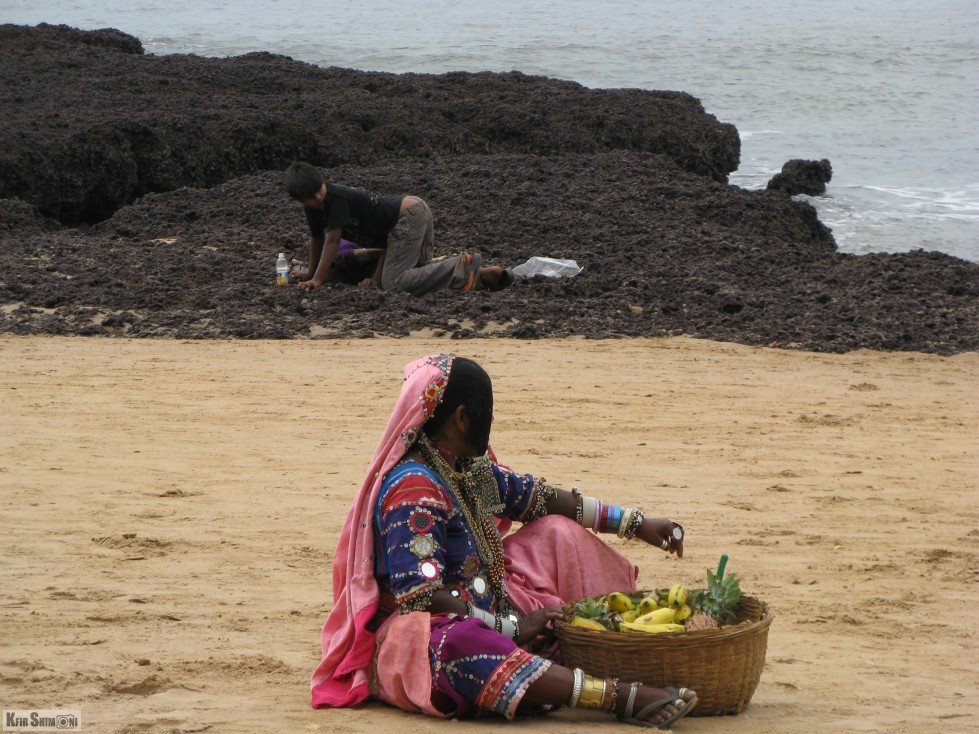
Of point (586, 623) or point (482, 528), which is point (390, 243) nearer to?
point (482, 528)

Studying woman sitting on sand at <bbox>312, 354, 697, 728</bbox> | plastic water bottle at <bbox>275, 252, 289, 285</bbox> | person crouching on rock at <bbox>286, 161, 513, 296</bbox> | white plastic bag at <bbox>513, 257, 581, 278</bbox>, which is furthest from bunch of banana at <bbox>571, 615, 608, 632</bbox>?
white plastic bag at <bbox>513, 257, 581, 278</bbox>

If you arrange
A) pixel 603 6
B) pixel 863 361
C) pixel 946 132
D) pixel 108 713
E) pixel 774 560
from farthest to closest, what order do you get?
pixel 603 6 < pixel 946 132 < pixel 863 361 < pixel 774 560 < pixel 108 713

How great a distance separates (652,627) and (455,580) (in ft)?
2.13

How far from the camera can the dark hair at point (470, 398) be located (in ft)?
12.6

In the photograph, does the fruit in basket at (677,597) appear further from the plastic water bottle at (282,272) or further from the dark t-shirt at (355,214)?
the plastic water bottle at (282,272)

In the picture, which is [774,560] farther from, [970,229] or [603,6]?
[603,6]

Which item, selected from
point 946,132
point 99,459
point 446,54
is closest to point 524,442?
point 99,459

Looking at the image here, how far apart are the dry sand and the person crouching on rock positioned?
1.20 metres

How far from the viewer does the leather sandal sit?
3.50 metres

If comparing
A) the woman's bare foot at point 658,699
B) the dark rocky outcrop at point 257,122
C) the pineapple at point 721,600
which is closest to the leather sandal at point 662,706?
the woman's bare foot at point 658,699

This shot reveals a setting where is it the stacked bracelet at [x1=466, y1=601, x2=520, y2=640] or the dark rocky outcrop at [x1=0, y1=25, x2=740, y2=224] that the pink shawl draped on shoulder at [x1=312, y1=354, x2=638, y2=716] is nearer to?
the stacked bracelet at [x1=466, y1=601, x2=520, y2=640]

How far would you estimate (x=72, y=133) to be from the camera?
15.2 m

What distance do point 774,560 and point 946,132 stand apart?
1151 inches

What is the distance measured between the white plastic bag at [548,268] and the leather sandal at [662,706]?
26.5 feet
